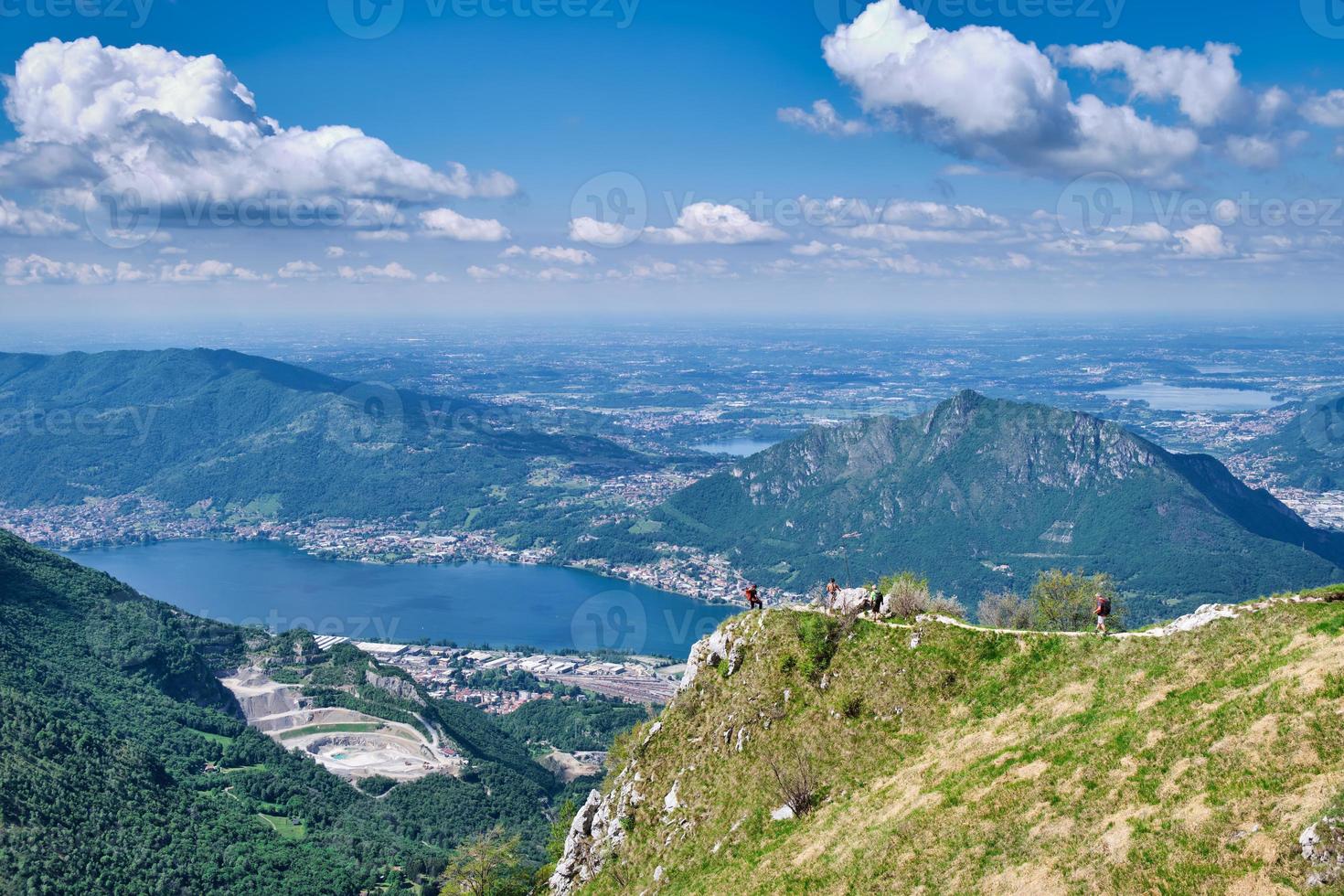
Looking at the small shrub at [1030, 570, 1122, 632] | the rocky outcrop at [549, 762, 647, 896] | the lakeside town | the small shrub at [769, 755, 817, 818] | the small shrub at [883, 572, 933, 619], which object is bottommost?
the lakeside town

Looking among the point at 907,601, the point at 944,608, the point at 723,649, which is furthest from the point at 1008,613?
the point at 723,649

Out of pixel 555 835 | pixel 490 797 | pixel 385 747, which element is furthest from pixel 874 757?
pixel 385 747

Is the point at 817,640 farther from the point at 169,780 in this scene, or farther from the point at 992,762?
the point at 169,780

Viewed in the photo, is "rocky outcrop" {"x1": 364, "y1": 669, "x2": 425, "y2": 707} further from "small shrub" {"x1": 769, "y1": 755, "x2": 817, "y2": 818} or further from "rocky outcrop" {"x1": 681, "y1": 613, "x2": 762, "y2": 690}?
"small shrub" {"x1": 769, "y1": 755, "x2": 817, "y2": 818}

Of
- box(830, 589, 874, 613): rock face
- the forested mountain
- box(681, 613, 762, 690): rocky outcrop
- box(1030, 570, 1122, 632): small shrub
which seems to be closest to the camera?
box(830, 589, 874, 613): rock face

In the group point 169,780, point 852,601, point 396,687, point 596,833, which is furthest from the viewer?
point 396,687

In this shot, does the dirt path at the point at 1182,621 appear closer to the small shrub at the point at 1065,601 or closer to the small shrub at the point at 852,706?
the small shrub at the point at 852,706

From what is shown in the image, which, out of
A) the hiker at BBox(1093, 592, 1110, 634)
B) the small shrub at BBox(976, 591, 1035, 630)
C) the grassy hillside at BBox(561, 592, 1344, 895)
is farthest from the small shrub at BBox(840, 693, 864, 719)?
the small shrub at BBox(976, 591, 1035, 630)

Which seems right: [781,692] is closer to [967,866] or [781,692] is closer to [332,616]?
[967,866]
